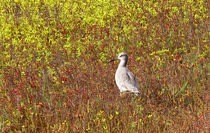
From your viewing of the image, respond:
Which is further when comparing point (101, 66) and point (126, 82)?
point (101, 66)

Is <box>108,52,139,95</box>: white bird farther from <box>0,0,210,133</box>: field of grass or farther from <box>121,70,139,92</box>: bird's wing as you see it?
<box>0,0,210,133</box>: field of grass

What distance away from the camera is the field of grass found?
4.50m

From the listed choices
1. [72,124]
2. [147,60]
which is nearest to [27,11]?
[147,60]

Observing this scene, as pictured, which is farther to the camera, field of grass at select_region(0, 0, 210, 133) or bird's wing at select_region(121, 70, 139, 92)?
bird's wing at select_region(121, 70, 139, 92)

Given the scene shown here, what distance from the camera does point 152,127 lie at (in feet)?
14.4

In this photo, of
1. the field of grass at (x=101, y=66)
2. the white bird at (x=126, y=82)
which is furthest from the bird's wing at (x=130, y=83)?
the field of grass at (x=101, y=66)

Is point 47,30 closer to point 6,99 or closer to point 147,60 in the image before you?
point 147,60

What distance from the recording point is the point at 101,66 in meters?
6.27

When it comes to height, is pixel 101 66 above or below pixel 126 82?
above

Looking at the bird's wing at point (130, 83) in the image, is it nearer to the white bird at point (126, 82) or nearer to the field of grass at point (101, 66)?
the white bird at point (126, 82)

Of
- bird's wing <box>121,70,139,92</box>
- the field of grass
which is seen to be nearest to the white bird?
bird's wing <box>121,70,139,92</box>

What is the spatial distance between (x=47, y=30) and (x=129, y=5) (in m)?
2.44

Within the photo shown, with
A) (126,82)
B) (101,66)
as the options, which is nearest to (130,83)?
(126,82)

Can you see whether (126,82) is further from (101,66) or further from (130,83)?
(101,66)
